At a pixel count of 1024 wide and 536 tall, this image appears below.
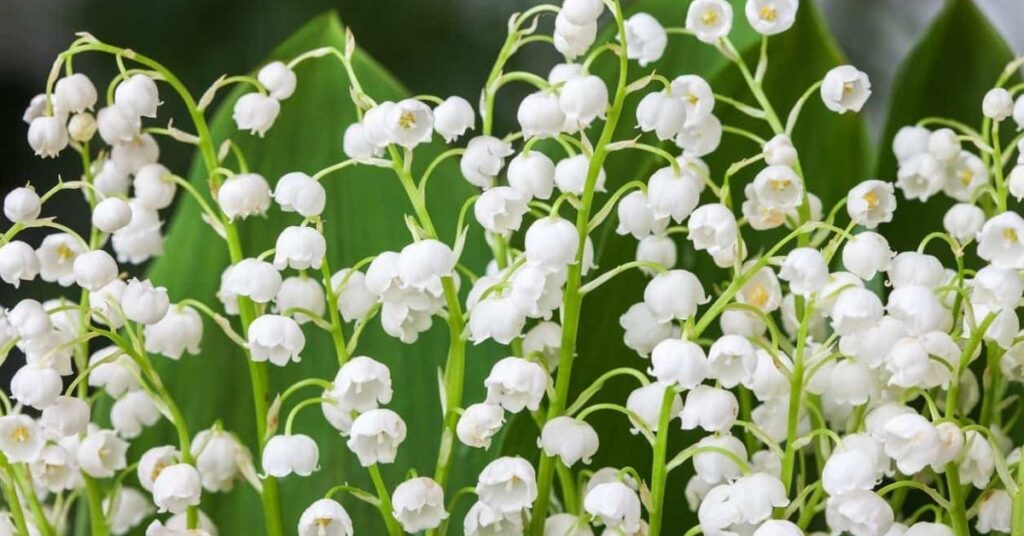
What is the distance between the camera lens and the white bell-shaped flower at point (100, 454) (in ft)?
1.35

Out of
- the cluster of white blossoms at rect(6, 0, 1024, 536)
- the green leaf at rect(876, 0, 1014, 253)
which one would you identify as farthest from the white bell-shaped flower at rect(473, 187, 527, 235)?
the green leaf at rect(876, 0, 1014, 253)

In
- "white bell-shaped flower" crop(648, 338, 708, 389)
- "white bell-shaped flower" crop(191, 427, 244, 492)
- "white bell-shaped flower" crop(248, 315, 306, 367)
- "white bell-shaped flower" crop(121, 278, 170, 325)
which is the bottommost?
"white bell-shaped flower" crop(191, 427, 244, 492)

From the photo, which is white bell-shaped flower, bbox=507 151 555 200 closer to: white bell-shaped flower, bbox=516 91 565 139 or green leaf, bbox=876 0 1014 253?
white bell-shaped flower, bbox=516 91 565 139

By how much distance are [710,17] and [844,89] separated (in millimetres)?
47

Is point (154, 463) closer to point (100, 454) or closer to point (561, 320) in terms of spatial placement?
point (100, 454)

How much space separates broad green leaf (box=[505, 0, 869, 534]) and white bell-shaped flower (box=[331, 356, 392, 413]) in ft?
0.33

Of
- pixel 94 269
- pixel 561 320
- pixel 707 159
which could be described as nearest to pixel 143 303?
pixel 94 269

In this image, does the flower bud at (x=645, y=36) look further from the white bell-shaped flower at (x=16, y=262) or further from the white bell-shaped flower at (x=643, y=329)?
the white bell-shaped flower at (x=16, y=262)

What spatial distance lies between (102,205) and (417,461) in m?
0.17

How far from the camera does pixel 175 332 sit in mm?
394

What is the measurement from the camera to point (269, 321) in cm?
35

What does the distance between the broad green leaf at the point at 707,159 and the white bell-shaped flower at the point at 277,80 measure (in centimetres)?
12

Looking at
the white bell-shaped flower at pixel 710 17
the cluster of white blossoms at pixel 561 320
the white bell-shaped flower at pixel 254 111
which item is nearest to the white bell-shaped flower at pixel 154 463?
the cluster of white blossoms at pixel 561 320

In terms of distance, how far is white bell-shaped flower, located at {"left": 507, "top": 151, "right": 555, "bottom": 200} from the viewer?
35 cm
